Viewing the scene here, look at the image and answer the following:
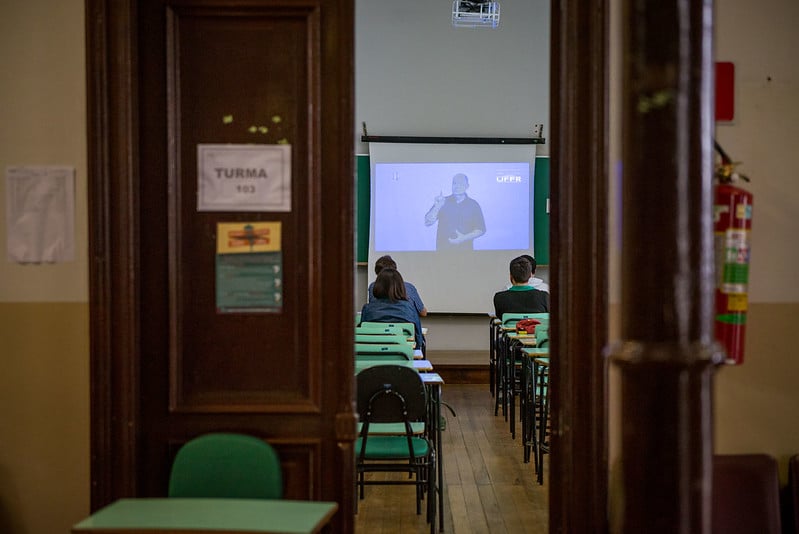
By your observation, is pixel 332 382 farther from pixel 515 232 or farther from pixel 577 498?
pixel 515 232

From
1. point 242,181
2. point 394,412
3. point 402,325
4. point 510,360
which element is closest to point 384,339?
point 402,325

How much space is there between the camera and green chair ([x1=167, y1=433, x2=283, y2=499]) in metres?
2.09

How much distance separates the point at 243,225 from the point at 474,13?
18.3 feet

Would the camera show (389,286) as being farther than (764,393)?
Yes

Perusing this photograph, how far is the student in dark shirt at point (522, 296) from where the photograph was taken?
609cm

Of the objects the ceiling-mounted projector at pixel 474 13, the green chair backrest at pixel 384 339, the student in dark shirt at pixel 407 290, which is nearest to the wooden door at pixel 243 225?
the green chair backrest at pixel 384 339

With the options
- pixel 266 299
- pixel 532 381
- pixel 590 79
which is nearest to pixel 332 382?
pixel 266 299

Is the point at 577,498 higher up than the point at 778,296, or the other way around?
the point at 778,296

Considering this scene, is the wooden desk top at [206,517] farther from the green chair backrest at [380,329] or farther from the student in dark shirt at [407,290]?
the student in dark shirt at [407,290]

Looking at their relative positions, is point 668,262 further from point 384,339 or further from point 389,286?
point 389,286

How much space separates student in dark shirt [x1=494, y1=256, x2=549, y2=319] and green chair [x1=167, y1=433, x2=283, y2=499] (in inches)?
167

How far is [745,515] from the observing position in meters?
2.24

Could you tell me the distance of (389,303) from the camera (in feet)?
17.6

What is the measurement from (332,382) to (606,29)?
1450mm
